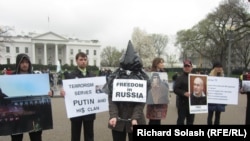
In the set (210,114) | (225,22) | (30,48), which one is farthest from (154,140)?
(30,48)

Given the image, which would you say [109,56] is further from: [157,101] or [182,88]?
[157,101]

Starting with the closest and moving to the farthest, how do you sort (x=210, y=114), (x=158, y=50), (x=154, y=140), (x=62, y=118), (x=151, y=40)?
(x=154, y=140), (x=210, y=114), (x=62, y=118), (x=151, y=40), (x=158, y=50)

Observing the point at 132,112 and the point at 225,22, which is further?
the point at 225,22

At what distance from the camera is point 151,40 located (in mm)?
94312

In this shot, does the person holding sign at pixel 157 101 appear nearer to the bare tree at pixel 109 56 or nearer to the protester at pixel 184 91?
the protester at pixel 184 91

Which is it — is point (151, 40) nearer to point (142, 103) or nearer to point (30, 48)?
point (30, 48)

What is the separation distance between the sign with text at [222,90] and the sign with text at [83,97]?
263 cm

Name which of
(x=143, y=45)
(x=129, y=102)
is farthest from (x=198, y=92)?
(x=143, y=45)

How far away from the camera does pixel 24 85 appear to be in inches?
209

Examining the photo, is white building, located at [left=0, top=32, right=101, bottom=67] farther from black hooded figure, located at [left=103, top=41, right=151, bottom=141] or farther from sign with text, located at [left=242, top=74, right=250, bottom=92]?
black hooded figure, located at [left=103, top=41, right=151, bottom=141]

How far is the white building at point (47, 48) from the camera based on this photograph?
118812 millimetres

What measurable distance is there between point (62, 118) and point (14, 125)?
265 inches

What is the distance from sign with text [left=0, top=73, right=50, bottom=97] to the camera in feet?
17.0

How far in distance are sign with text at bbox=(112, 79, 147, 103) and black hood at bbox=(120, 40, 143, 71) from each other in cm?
18
